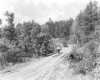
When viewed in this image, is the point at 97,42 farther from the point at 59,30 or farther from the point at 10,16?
the point at 59,30

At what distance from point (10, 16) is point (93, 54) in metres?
9.83

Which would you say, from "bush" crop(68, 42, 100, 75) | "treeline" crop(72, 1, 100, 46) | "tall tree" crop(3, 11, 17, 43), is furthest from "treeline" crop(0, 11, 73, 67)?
"treeline" crop(72, 1, 100, 46)

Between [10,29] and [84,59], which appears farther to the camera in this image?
[10,29]

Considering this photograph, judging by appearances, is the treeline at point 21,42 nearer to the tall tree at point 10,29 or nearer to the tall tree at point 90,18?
the tall tree at point 10,29

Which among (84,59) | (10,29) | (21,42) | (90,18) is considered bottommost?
(84,59)

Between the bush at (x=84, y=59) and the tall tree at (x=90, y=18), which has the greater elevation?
the tall tree at (x=90, y=18)

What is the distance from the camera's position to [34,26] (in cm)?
1677

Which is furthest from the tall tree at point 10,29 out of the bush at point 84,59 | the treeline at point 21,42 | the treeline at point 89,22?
the treeline at point 89,22

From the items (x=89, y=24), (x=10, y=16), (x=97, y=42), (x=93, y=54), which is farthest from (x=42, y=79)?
(x=10, y=16)

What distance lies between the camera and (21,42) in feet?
44.6

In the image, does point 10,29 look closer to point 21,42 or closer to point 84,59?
point 21,42

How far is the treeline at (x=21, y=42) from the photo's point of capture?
11117 millimetres

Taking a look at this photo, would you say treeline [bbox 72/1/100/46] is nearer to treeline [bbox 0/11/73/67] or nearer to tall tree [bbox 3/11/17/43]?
treeline [bbox 0/11/73/67]

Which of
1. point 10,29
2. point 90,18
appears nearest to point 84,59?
point 90,18
